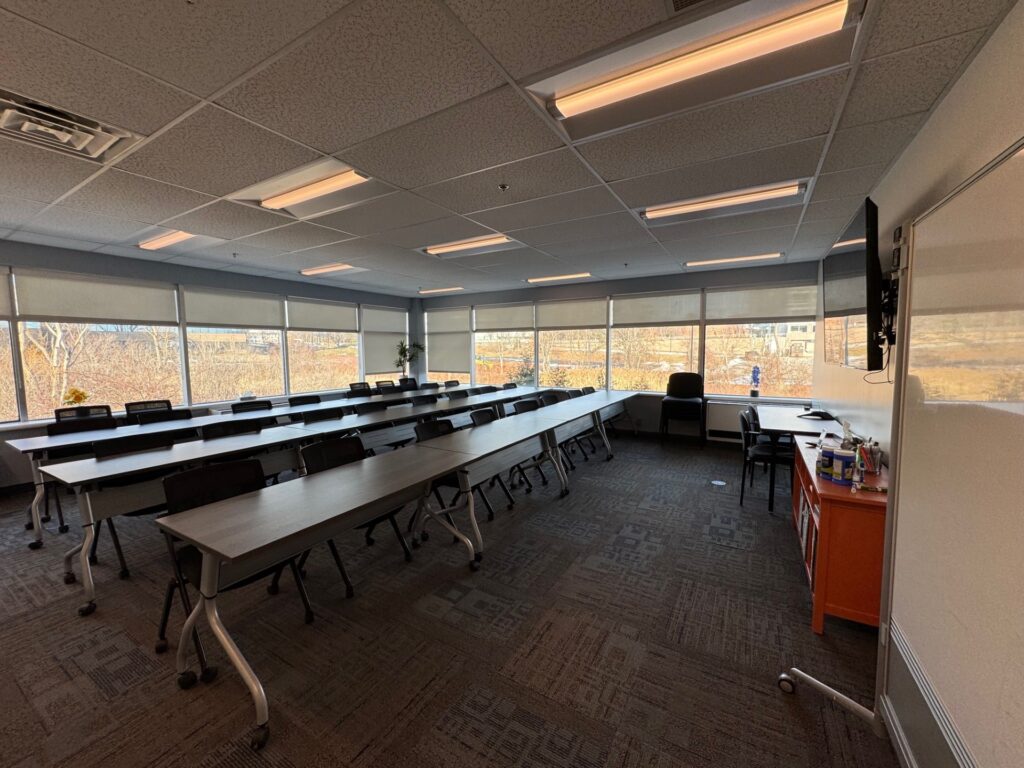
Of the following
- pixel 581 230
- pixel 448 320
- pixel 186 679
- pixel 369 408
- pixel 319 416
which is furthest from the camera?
pixel 448 320

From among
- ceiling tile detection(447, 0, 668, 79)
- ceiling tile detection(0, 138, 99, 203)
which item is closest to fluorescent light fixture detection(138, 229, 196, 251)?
ceiling tile detection(0, 138, 99, 203)

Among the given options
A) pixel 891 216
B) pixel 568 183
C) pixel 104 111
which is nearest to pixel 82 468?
pixel 104 111

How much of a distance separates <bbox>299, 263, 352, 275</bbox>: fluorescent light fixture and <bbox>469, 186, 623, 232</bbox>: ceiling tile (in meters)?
2.97

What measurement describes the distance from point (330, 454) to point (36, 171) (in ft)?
8.79

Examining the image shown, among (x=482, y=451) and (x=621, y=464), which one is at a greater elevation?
(x=482, y=451)

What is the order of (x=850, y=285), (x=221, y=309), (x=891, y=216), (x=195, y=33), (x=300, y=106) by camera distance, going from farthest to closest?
(x=221, y=309)
(x=850, y=285)
(x=891, y=216)
(x=300, y=106)
(x=195, y=33)

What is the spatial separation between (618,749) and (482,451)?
1918 millimetres

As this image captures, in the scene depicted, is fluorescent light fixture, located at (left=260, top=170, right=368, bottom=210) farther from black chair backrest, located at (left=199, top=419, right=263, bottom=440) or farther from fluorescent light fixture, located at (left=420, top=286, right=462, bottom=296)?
fluorescent light fixture, located at (left=420, top=286, right=462, bottom=296)

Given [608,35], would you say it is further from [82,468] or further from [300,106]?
[82,468]

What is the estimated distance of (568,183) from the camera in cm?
289

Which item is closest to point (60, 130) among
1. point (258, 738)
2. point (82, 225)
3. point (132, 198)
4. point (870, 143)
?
point (132, 198)

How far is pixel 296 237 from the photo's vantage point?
426cm

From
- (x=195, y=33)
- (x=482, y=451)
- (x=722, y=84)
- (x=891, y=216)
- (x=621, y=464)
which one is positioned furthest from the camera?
(x=621, y=464)

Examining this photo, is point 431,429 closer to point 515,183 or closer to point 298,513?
point 298,513
